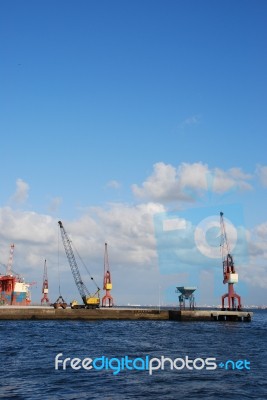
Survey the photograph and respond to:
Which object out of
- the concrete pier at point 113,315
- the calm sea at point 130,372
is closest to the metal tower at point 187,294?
the concrete pier at point 113,315

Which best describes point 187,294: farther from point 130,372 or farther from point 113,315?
point 130,372

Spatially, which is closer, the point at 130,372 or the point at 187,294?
the point at 130,372

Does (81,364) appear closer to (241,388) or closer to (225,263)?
(241,388)

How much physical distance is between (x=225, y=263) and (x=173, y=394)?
361ft

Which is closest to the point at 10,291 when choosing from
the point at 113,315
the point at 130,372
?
the point at 113,315

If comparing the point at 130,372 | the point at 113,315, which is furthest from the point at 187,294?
the point at 130,372

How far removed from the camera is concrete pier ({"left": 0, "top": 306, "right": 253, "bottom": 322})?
122500mm

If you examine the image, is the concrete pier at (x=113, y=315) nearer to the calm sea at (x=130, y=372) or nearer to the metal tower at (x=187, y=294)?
the metal tower at (x=187, y=294)

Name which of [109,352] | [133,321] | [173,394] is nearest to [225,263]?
[133,321]

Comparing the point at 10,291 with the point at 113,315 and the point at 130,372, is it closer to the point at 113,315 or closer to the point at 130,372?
the point at 113,315

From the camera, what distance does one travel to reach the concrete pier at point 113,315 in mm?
122500

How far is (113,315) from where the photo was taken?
130125 mm

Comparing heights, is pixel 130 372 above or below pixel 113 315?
above

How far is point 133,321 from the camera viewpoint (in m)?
132
